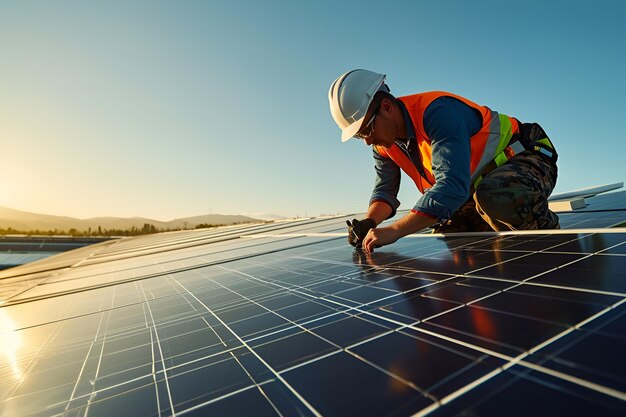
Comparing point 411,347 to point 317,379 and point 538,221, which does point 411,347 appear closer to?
point 317,379

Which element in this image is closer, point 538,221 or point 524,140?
point 538,221

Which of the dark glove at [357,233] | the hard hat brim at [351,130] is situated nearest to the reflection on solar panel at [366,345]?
the dark glove at [357,233]

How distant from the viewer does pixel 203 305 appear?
1.98m

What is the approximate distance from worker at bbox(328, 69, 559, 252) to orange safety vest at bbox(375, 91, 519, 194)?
10mm

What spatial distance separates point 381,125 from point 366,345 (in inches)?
106

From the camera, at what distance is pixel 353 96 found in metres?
3.32

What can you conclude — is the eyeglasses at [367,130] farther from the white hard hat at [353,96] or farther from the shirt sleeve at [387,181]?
the shirt sleeve at [387,181]

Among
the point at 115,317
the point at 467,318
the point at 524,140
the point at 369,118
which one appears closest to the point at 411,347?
the point at 467,318

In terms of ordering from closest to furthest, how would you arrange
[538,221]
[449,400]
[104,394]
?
1. [449,400]
2. [104,394]
3. [538,221]

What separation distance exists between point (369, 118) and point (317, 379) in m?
2.87

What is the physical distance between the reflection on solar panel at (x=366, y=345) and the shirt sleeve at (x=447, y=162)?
0.58m

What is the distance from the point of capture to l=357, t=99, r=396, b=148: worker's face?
3.35 m

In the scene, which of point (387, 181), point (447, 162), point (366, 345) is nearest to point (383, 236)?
point (447, 162)

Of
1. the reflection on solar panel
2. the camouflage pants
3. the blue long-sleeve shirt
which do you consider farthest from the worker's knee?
the reflection on solar panel
